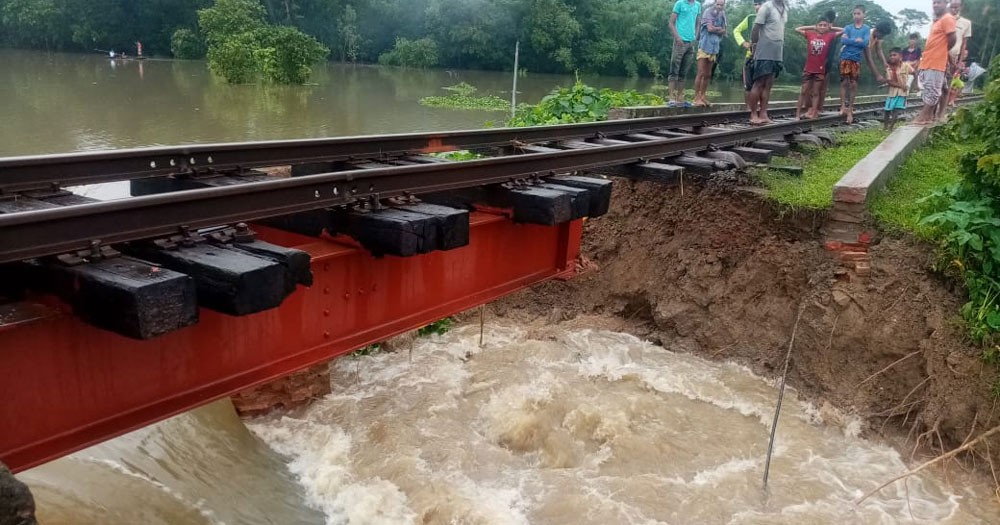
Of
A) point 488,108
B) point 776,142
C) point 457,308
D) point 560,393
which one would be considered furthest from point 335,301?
point 488,108

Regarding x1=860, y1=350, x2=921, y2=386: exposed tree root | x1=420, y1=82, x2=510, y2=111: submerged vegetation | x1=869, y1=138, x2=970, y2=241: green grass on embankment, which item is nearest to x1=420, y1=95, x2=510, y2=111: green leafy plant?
x1=420, y1=82, x2=510, y2=111: submerged vegetation

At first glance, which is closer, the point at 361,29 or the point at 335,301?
the point at 335,301

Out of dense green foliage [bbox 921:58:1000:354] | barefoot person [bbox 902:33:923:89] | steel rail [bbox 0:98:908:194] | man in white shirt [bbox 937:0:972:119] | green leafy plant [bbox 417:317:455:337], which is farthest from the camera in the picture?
barefoot person [bbox 902:33:923:89]

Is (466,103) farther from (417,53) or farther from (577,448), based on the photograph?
(417,53)

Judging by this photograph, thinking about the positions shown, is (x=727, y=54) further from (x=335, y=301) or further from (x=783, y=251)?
(x=335, y=301)

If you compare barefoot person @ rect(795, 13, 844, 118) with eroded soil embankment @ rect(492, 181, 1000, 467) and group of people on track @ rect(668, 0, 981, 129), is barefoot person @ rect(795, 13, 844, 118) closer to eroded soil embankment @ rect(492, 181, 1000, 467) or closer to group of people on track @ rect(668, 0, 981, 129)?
group of people on track @ rect(668, 0, 981, 129)

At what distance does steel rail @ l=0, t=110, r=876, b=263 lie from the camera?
7.68ft

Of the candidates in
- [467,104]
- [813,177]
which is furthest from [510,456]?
[467,104]

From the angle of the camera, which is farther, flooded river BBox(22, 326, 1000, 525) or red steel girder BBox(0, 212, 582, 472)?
flooded river BBox(22, 326, 1000, 525)

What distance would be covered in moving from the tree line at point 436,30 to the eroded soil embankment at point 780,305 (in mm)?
52010

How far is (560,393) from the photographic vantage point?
6.52m

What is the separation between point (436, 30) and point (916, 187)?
5666cm

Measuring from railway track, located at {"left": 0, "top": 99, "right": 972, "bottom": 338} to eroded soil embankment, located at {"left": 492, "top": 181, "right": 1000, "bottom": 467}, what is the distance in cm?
137

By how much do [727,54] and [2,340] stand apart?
65901mm
